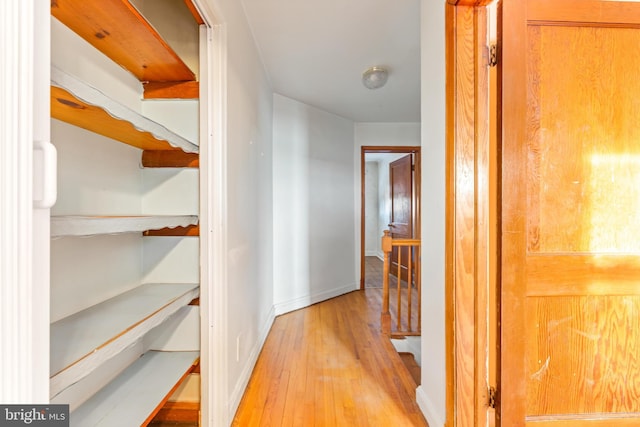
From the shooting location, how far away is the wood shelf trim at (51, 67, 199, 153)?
65cm


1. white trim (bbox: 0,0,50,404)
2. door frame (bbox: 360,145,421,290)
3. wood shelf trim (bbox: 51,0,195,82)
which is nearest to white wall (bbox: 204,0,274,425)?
wood shelf trim (bbox: 51,0,195,82)

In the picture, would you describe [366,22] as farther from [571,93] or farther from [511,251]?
[511,251]

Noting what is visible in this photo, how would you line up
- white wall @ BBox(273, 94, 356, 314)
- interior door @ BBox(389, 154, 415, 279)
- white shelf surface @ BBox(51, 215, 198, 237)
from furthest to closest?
interior door @ BBox(389, 154, 415, 279) < white wall @ BBox(273, 94, 356, 314) < white shelf surface @ BBox(51, 215, 198, 237)

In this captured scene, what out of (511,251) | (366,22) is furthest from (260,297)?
(366,22)

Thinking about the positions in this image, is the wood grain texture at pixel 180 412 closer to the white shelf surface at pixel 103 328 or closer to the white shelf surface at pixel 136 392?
the white shelf surface at pixel 136 392

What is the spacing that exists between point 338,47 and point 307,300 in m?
2.61

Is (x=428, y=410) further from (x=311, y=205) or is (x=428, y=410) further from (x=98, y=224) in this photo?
(x=311, y=205)

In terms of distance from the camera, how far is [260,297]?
234cm

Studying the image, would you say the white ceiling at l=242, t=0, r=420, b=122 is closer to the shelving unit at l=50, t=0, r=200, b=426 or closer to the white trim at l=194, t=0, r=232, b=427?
the white trim at l=194, t=0, r=232, b=427

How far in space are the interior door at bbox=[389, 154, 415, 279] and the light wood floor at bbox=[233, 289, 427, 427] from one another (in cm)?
194

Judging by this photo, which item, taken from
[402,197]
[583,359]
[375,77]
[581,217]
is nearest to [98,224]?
[581,217]

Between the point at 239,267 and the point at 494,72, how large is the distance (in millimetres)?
1629

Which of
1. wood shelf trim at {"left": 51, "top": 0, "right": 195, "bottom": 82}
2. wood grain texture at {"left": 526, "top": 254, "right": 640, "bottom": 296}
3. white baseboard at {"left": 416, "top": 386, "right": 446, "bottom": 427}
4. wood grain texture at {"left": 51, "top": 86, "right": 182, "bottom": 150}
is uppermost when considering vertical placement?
wood shelf trim at {"left": 51, "top": 0, "right": 195, "bottom": 82}

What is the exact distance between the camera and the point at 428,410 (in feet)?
4.79
